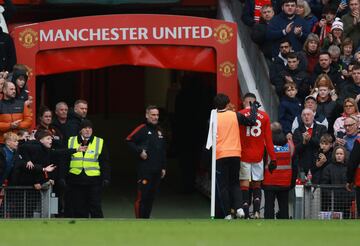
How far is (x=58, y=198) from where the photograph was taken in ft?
66.6

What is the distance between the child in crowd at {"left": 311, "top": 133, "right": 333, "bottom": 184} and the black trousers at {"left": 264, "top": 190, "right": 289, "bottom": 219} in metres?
0.47

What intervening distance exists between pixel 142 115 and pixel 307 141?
15.3m

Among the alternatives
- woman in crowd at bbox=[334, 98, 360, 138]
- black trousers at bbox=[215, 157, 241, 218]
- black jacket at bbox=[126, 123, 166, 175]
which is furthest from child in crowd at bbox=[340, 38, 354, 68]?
black trousers at bbox=[215, 157, 241, 218]

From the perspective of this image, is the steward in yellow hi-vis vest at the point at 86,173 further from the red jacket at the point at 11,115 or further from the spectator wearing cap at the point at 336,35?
the spectator wearing cap at the point at 336,35

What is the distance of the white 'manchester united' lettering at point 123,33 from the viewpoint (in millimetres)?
22500

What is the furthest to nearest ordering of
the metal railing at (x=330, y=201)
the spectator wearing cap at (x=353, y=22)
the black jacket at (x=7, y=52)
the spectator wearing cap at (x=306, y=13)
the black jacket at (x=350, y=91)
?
the spectator wearing cap at (x=306, y=13)
the spectator wearing cap at (x=353, y=22)
the black jacket at (x=7, y=52)
the black jacket at (x=350, y=91)
the metal railing at (x=330, y=201)

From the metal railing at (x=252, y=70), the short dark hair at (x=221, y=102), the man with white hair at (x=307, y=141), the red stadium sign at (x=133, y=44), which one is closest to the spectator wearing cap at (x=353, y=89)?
the man with white hair at (x=307, y=141)

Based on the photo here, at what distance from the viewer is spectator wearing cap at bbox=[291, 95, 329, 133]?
68.7 feet

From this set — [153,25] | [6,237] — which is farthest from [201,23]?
[6,237]

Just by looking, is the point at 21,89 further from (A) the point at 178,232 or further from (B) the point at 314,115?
(A) the point at 178,232

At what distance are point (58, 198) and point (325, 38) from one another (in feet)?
17.7

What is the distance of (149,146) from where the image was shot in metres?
20.8

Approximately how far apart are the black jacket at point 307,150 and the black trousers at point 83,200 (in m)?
2.86

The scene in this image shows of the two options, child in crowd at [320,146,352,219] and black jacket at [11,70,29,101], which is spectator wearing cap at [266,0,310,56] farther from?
black jacket at [11,70,29,101]
